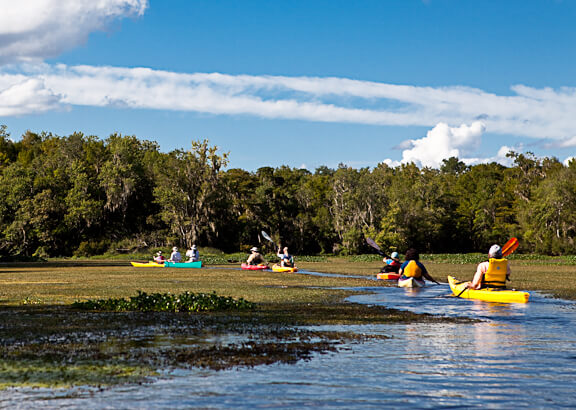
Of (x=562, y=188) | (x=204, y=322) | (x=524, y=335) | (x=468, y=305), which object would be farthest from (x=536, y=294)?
(x=562, y=188)

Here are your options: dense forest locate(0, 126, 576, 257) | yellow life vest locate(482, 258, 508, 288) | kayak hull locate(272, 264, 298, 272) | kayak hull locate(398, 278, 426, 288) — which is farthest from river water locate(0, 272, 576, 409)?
dense forest locate(0, 126, 576, 257)

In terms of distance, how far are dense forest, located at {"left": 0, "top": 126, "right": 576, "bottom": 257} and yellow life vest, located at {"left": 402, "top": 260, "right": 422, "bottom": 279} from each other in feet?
182

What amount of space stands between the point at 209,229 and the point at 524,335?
7211cm

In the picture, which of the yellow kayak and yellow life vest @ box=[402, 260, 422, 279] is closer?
the yellow kayak

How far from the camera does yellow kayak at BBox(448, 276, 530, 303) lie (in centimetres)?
1985

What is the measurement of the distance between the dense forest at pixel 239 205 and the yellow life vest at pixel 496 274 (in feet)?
197

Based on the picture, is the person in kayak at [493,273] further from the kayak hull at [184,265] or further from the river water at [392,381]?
the kayak hull at [184,265]

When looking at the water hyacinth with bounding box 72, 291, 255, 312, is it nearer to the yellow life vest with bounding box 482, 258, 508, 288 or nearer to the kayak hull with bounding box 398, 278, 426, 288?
the yellow life vest with bounding box 482, 258, 508, 288

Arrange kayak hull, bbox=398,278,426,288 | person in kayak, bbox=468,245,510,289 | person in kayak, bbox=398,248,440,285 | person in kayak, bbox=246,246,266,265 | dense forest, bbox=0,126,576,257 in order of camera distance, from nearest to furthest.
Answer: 1. person in kayak, bbox=468,245,510,289
2. kayak hull, bbox=398,278,426,288
3. person in kayak, bbox=398,248,440,285
4. person in kayak, bbox=246,246,266,265
5. dense forest, bbox=0,126,576,257

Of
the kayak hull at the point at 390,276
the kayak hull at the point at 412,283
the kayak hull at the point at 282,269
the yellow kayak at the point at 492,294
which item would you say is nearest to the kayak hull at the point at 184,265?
the kayak hull at the point at 282,269

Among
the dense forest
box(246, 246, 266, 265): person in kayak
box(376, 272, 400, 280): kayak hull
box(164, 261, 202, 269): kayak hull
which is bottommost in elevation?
box(164, 261, 202, 269): kayak hull

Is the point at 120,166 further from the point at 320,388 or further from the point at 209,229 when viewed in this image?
the point at 320,388

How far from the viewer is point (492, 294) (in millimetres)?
20484

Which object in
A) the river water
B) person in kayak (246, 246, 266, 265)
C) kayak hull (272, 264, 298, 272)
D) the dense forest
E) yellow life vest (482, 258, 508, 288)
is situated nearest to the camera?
the river water
